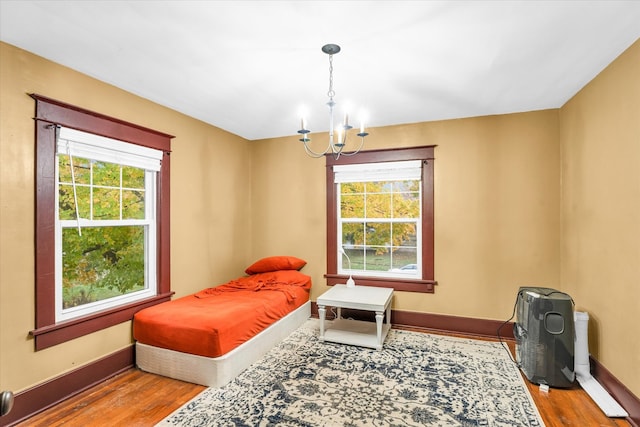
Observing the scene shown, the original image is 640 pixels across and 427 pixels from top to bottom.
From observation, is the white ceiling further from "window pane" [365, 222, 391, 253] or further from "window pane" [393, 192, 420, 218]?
"window pane" [365, 222, 391, 253]

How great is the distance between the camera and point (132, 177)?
126 inches

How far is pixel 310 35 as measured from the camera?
6.86ft

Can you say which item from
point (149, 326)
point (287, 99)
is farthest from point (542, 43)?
point (149, 326)

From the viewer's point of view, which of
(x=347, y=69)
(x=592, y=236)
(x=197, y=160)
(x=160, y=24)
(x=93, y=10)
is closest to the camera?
(x=93, y=10)

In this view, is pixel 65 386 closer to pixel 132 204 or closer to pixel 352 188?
pixel 132 204

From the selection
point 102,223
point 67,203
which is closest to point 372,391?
point 102,223

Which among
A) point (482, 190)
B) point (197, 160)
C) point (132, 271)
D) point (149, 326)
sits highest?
point (197, 160)

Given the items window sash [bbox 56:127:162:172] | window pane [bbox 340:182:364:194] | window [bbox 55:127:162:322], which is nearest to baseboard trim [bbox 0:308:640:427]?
window [bbox 55:127:162:322]

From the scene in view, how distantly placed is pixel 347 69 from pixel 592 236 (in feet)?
8.48

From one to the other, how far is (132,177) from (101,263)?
2.89 feet

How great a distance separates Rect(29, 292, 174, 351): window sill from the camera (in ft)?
7.64

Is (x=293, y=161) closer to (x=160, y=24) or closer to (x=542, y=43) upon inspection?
(x=160, y=24)

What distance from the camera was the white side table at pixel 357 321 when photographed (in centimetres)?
332

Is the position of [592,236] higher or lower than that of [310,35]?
lower
